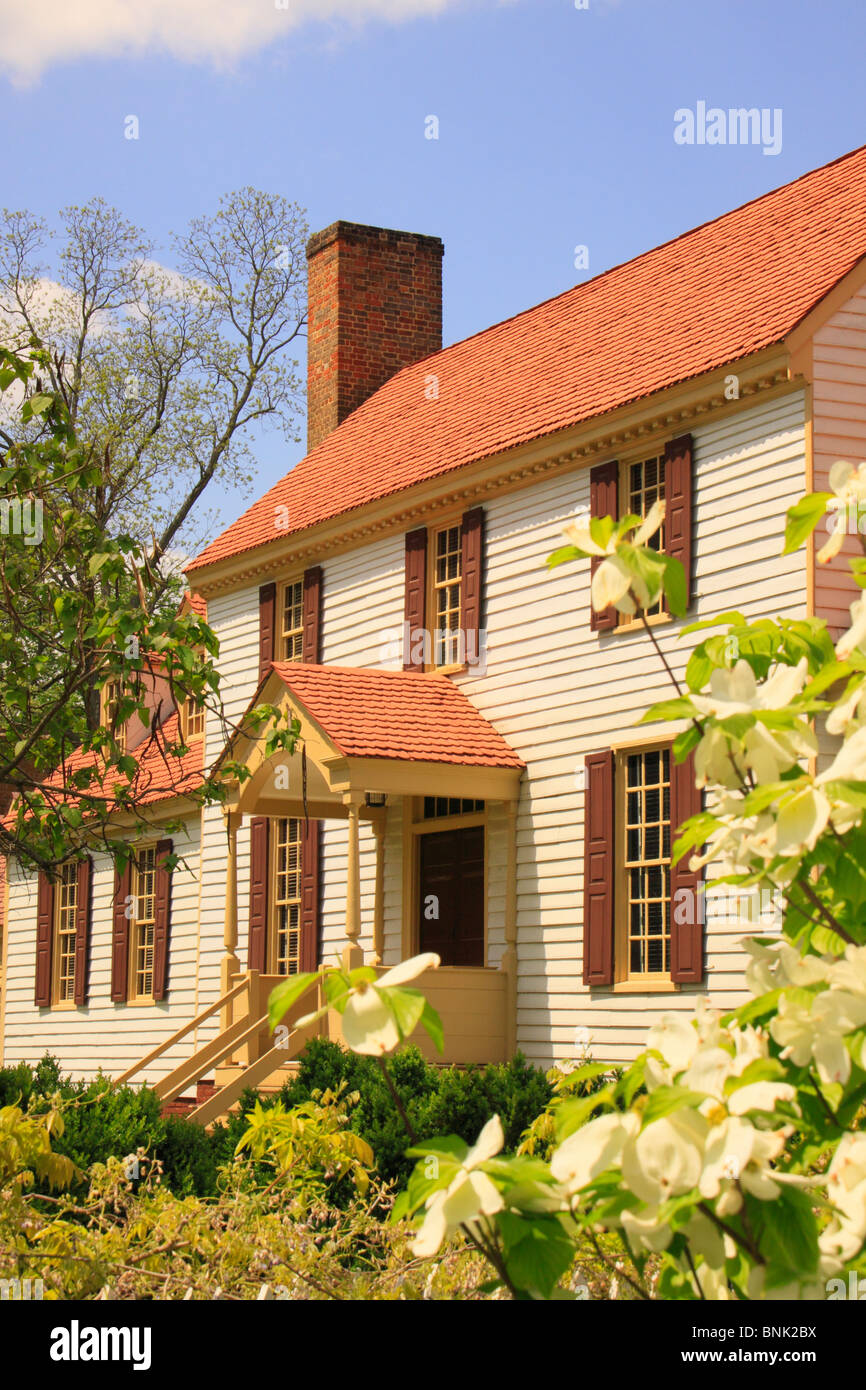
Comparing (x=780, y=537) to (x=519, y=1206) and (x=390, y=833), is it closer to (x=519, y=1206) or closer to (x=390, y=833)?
(x=390, y=833)

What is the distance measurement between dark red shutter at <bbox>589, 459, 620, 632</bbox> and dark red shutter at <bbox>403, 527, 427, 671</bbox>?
297cm

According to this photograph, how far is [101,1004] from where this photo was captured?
23.9 meters

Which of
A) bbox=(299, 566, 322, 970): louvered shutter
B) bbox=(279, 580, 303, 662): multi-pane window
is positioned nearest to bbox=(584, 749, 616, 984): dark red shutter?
bbox=(299, 566, 322, 970): louvered shutter

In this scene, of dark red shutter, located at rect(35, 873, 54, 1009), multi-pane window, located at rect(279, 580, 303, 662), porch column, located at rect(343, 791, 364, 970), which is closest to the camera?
porch column, located at rect(343, 791, 364, 970)

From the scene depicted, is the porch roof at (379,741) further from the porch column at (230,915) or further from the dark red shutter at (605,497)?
the dark red shutter at (605,497)

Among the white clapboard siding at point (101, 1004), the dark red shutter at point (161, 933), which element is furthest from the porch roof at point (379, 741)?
the dark red shutter at point (161, 933)

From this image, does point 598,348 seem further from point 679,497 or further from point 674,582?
point 674,582

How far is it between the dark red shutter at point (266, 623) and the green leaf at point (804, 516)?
57.5 ft

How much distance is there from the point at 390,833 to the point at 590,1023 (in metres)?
4.02

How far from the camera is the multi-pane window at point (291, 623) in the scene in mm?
20094

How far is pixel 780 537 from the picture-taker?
1309cm

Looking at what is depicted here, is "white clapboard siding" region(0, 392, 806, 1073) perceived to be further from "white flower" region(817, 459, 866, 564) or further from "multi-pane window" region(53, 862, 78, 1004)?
"white flower" region(817, 459, 866, 564)

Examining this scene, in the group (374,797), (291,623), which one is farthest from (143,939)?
(374,797)

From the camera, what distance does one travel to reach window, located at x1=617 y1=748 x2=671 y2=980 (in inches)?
543
